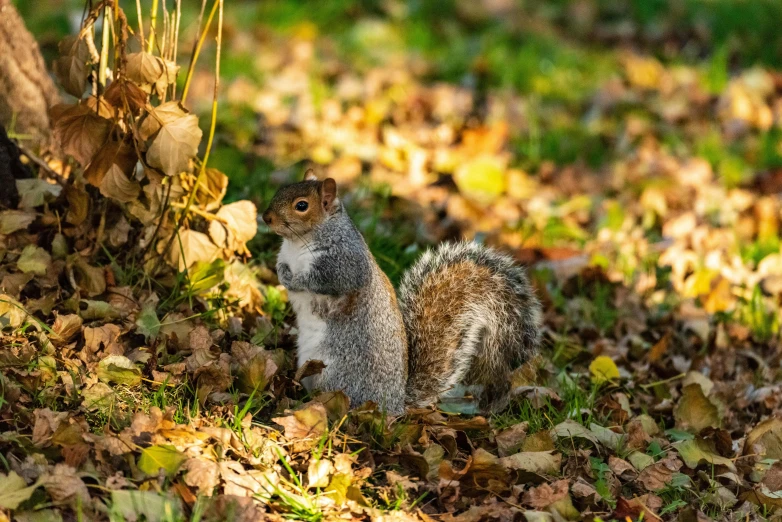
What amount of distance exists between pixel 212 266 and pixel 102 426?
87 centimetres

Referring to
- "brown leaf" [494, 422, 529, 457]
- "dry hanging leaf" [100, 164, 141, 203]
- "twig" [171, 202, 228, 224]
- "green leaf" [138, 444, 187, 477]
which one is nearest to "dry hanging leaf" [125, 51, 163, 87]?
"dry hanging leaf" [100, 164, 141, 203]

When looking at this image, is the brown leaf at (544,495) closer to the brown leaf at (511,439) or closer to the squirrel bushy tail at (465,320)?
the brown leaf at (511,439)

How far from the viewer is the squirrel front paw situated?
3.14 m

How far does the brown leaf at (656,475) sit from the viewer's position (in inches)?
117

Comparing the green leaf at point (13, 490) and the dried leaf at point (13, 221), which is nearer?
the green leaf at point (13, 490)

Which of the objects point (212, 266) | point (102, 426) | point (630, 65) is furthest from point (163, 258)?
point (630, 65)

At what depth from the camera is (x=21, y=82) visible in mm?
3936

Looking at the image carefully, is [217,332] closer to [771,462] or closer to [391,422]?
[391,422]

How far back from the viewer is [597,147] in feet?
20.0

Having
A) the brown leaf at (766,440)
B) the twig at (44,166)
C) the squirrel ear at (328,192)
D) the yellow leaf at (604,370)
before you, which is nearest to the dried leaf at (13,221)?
the twig at (44,166)

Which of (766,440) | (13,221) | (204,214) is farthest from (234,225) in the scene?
(766,440)

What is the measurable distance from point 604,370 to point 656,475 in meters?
Result: 0.71

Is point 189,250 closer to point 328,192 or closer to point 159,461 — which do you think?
point 328,192

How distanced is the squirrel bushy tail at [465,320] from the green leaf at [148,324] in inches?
31.5
